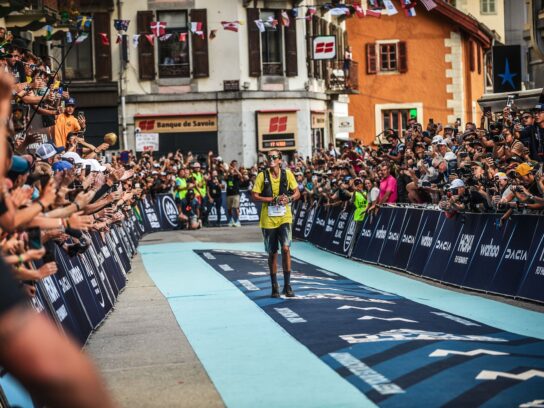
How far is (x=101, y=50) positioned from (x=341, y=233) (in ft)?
68.7

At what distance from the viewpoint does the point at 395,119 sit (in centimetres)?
5728

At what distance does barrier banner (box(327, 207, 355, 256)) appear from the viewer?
27312 mm

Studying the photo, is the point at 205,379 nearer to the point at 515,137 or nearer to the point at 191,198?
the point at 515,137

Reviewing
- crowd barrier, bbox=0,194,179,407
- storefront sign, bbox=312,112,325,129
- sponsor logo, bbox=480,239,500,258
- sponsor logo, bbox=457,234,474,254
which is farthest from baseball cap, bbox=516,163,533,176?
storefront sign, bbox=312,112,325,129

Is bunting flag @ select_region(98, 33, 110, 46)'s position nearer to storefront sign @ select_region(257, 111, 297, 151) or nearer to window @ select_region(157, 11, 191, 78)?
window @ select_region(157, 11, 191, 78)

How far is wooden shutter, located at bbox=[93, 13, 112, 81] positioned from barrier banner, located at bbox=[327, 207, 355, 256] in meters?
19.7

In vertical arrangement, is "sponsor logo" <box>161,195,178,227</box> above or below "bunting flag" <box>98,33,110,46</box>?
below

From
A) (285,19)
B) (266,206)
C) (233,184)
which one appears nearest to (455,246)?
(266,206)

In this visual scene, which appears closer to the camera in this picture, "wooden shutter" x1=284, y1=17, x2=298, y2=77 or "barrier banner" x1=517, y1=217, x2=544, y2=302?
"barrier banner" x1=517, y1=217, x2=544, y2=302

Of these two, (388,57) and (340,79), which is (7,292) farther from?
Result: (388,57)

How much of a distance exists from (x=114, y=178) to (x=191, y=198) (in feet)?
80.0

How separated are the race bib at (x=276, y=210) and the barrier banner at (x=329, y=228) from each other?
11.7m

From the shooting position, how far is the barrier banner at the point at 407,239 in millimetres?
22219

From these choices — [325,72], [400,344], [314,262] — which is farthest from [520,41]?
[400,344]
